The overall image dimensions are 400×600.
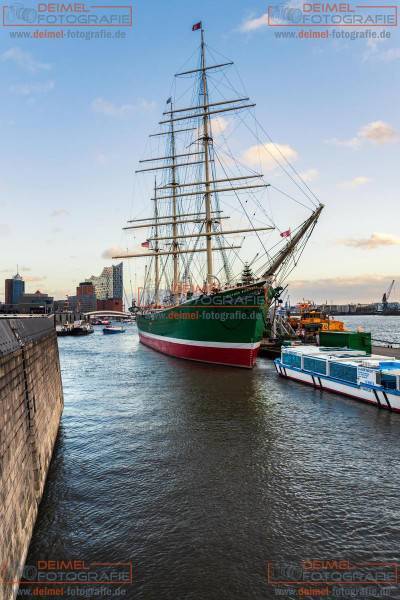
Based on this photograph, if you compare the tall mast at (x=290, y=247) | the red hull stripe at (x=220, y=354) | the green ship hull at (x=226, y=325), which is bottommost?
the red hull stripe at (x=220, y=354)

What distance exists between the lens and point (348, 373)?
27688mm

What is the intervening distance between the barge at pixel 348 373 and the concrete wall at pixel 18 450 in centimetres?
1955

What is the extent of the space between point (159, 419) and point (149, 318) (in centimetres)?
4424

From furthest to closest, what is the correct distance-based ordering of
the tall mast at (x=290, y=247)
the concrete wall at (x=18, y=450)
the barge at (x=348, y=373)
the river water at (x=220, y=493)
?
1. the tall mast at (x=290, y=247)
2. the barge at (x=348, y=373)
3. the river water at (x=220, y=493)
4. the concrete wall at (x=18, y=450)

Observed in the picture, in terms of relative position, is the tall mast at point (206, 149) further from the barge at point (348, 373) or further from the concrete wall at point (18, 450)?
the concrete wall at point (18, 450)

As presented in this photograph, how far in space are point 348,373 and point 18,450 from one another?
23.5 meters

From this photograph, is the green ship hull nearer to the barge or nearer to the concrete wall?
the barge

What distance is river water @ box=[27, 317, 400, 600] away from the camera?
32.4 ft

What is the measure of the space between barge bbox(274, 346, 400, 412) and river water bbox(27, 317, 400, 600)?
42.0 inches

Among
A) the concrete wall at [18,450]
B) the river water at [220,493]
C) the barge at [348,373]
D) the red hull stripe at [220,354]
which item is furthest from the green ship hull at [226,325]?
the concrete wall at [18,450]

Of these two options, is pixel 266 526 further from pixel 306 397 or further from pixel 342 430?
pixel 306 397

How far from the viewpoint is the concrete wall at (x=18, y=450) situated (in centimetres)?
809

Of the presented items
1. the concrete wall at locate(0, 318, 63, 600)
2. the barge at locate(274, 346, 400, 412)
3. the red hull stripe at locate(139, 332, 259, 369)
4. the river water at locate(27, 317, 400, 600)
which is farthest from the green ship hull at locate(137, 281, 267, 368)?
the concrete wall at locate(0, 318, 63, 600)

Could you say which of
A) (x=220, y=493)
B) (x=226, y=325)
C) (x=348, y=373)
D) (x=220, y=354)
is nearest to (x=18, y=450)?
(x=220, y=493)
